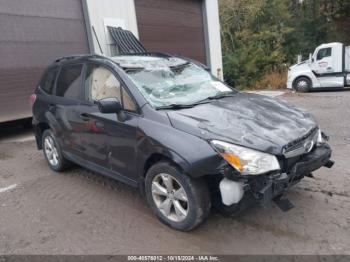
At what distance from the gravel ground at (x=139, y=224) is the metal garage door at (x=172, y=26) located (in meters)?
7.94

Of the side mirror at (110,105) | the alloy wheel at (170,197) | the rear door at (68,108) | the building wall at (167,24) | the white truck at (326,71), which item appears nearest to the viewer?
the alloy wheel at (170,197)

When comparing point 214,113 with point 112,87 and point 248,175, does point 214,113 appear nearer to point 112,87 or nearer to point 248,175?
point 248,175

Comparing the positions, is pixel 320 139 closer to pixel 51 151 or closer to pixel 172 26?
pixel 51 151

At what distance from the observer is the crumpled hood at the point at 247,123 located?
3.01m

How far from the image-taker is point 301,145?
127 inches

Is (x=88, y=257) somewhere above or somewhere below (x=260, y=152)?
below

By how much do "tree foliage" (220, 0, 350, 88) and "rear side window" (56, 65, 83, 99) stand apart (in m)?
17.8

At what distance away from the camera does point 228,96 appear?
4.14 m

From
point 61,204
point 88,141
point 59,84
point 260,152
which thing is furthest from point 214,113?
point 59,84

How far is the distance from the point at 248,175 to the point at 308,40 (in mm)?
27100

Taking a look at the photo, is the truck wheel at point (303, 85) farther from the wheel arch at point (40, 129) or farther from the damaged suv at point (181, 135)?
the wheel arch at point (40, 129)

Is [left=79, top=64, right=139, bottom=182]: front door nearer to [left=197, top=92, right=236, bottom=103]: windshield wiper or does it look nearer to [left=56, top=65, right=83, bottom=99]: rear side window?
[left=56, top=65, right=83, bottom=99]: rear side window

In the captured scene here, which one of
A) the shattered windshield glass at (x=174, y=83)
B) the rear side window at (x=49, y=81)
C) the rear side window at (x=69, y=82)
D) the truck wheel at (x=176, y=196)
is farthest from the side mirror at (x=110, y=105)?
the rear side window at (x=49, y=81)

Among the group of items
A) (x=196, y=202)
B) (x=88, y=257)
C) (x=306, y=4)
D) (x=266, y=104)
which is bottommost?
(x=88, y=257)
